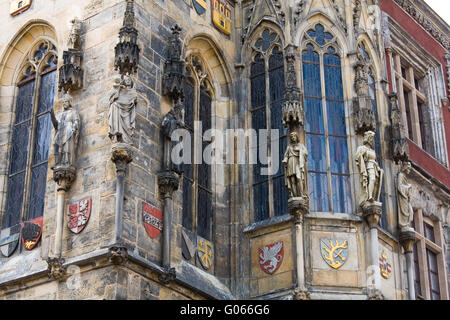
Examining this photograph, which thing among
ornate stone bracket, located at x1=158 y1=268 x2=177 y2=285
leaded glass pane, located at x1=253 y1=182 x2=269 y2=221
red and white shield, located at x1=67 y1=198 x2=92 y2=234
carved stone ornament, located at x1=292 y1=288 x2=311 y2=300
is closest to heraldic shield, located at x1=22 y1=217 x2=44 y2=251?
red and white shield, located at x1=67 y1=198 x2=92 y2=234

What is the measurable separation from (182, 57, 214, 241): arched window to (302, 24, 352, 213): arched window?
2233 mm

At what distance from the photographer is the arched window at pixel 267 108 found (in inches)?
827

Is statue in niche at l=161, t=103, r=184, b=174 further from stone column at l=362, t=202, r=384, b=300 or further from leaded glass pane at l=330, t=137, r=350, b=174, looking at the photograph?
stone column at l=362, t=202, r=384, b=300

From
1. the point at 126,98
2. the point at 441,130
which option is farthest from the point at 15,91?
the point at 441,130

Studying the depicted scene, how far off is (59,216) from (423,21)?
14200 millimetres

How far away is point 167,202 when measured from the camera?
1909cm

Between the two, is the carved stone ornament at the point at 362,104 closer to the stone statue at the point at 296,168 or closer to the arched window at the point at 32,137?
the stone statue at the point at 296,168

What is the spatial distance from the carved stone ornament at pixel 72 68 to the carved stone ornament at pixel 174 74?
1716mm

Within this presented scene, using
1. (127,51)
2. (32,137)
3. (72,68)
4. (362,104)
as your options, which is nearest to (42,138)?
(32,137)

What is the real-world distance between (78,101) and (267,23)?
16.8 feet

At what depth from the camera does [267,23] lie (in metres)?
22.7

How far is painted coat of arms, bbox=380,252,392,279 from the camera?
→ 20406 millimetres

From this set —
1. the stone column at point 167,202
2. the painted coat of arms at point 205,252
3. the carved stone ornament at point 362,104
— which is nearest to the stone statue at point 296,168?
the carved stone ornament at point 362,104
